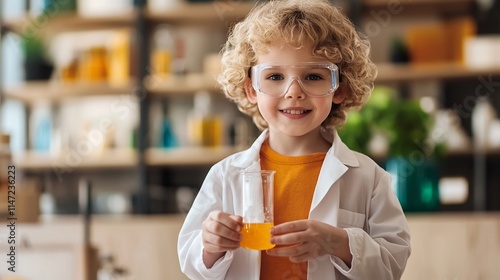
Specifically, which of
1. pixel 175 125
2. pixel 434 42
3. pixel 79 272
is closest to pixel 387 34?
pixel 434 42

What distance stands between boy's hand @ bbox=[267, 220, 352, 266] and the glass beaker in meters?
0.01

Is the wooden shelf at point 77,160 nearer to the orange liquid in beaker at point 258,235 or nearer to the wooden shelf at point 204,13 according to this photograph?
the wooden shelf at point 204,13

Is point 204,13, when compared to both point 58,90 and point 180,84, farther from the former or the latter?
point 58,90

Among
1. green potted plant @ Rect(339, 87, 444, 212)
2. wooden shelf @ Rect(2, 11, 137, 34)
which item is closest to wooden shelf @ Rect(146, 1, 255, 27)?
wooden shelf @ Rect(2, 11, 137, 34)

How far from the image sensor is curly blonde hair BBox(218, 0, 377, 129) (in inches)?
35.3

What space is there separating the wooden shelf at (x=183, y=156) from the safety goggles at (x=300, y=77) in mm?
2680

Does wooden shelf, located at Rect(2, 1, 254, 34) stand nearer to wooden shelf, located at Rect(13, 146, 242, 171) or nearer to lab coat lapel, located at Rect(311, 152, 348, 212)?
wooden shelf, located at Rect(13, 146, 242, 171)

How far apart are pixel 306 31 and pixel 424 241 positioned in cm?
50

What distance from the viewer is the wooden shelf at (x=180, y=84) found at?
357 cm

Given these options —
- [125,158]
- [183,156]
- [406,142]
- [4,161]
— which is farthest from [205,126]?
[4,161]

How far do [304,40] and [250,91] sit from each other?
12cm

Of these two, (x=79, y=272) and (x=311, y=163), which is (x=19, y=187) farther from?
(x=311, y=163)

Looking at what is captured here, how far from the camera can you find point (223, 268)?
2.83 feet

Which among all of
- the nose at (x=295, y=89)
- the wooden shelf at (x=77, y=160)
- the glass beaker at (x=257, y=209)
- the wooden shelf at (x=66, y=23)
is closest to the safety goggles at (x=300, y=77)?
the nose at (x=295, y=89)
